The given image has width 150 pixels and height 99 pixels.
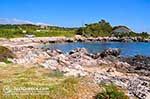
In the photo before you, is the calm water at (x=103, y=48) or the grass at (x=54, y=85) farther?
the calm water at (x=103, y=48)

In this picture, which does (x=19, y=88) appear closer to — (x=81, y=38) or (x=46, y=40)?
(x=46, y=40)

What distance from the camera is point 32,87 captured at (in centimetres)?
2239

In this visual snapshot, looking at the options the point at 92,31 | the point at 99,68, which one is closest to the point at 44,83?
the point at 99,68

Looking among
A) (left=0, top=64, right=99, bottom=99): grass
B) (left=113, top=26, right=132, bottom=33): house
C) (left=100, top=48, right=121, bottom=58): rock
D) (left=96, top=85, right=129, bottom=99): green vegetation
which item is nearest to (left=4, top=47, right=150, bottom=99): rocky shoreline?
(left=100, top=48, right=121, bottom=58): rock

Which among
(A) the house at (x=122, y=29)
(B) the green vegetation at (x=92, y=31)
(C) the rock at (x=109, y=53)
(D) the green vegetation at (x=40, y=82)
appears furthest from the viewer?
(A) the house at (x=122, y=29)

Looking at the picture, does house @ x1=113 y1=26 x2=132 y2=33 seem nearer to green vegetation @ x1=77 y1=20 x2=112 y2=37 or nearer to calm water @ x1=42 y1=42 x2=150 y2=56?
green vegetation @ x1=77 y1=20 x2=112 y2=37

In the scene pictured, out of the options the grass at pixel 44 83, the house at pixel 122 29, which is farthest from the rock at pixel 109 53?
the house at pixel 122 29

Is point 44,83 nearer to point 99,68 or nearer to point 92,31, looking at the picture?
point 99,68

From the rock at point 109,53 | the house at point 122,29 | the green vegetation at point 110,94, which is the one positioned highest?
the green vegetation at point 110,94

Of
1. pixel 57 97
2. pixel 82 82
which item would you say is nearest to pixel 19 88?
pixel 57 97

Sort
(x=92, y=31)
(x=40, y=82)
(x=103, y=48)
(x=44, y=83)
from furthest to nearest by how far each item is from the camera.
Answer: (x=92, y=31) → (x=103, y=48) → (x=40, y=82) → (x=44, y=83)

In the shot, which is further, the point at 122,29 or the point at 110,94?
the point at 122,29

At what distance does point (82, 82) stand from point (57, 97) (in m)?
3.49

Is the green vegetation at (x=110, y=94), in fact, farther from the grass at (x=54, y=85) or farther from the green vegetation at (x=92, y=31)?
the green vegetation at (x=92, y=31)
